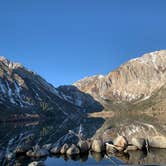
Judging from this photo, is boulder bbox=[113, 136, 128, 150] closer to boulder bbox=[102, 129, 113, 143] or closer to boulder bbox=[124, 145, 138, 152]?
boulder bbox=[124, 145, 138, 152]

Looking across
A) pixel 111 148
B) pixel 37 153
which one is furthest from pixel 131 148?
pixel 37 153

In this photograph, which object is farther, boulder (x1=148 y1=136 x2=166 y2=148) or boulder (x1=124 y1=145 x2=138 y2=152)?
boulder (x1=148 y1=136 x2=166 y2=148)

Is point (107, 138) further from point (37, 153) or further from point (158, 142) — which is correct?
point (37, 153)

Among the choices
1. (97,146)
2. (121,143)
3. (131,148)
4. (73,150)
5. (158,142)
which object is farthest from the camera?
(158,142)

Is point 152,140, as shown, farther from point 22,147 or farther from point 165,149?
point 22,147

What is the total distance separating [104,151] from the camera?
76.3 meters

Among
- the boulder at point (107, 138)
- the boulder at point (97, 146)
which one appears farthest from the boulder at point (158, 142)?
the boulder at point (97, 146)

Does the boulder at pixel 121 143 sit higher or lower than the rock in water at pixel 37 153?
higher

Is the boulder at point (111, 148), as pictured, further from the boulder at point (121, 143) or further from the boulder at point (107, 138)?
the boulder at point (107, 138)

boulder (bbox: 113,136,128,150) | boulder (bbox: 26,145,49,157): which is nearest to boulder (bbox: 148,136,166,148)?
boulder (bbox: 113,136,128,150)

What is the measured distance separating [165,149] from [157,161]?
45.5 feet

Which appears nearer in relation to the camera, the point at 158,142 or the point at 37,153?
the point at 37,153

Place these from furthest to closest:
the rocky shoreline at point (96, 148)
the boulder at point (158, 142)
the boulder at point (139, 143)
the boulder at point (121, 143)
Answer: the boulder at point (158, 142) → the boulder at point (139, 143) → the boulder at point (121, 143) → the rocky shoreline at point (96, 148)

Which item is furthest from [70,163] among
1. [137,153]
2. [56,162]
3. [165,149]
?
[165,149]
